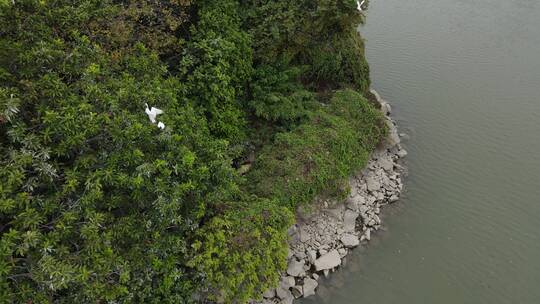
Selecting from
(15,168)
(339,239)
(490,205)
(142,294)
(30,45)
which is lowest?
(339,239)

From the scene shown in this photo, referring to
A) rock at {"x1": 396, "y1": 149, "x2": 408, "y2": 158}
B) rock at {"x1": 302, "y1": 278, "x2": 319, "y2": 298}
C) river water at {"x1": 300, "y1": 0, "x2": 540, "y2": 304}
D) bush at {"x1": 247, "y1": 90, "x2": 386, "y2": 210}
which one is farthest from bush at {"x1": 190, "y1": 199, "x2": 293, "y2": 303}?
rock at {"x1": 396, "y1": 149, "x2": 408, "y2": 158}

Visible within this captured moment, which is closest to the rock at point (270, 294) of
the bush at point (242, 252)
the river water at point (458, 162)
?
the bush at point (242, 252)

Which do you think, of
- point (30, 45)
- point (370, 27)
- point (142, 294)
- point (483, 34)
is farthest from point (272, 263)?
point (483, 34)

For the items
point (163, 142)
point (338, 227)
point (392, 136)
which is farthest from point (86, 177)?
point (392, 136)

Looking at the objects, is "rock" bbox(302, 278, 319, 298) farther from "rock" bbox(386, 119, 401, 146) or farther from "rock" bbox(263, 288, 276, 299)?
"rock" bbox(386, 119, 401, 146)

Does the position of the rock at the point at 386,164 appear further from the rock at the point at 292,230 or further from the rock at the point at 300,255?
the rock at the point at 300,255

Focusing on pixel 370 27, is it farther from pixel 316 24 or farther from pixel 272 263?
pixel 272 263
